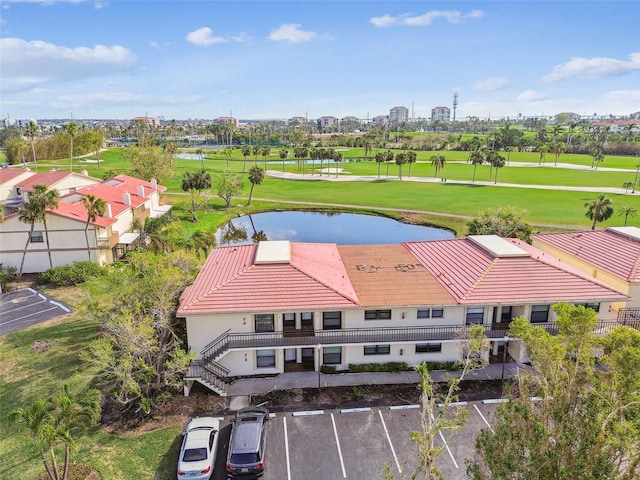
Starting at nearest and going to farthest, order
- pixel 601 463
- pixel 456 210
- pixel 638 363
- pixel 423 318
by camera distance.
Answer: pixel 601 463 < pixel 638 363 < pixel 423 318 < pixel 456 210

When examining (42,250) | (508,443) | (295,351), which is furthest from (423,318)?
(42,250)

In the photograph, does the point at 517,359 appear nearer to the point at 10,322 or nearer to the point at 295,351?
the point at 295,351

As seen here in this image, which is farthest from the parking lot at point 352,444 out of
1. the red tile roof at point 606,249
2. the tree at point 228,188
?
the tree at point 228,188

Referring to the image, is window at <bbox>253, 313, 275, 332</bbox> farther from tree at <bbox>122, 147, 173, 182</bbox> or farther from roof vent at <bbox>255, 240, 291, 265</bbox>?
tree at <bbox>122, 147, 173, 182</bbox>

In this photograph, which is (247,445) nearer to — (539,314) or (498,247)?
(539,314)

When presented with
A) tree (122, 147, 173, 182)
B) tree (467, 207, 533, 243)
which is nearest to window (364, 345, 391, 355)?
tree (467, 207, 533, 243)

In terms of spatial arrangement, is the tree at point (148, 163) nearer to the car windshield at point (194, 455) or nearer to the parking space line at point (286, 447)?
the parking space line at point (286, 447)

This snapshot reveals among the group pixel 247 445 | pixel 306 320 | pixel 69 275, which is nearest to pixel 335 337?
pixel 306 320
